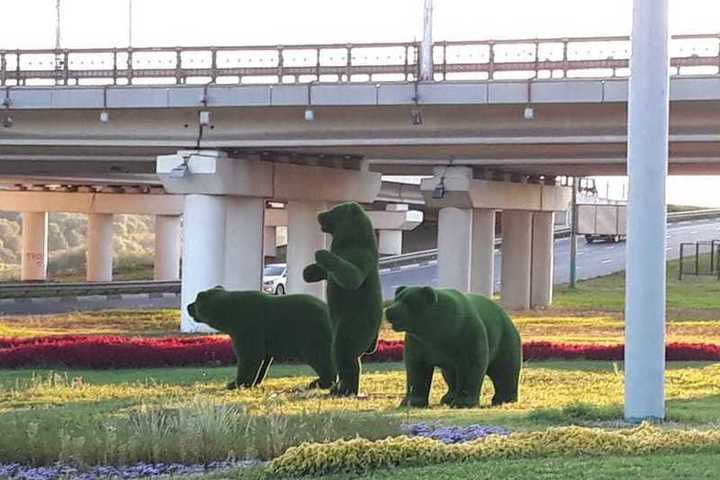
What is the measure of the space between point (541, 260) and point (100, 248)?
2979 cm

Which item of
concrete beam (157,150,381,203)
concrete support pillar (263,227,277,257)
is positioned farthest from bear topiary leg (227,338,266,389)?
concrete support pillar (263,227,277,257)

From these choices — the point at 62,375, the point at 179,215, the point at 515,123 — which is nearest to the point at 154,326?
the point at 515,123

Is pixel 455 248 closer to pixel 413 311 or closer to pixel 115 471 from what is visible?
pixel 413 311

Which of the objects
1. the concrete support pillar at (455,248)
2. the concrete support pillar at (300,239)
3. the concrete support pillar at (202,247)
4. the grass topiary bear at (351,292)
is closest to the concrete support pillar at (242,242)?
the concrete support pillar at (202,247)

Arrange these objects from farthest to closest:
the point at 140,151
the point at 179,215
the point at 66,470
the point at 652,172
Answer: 1. the point at 179,215
2. the point at 140,151
3. the point at 652,172
4. the point at 66,470

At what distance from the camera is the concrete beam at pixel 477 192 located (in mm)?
38531

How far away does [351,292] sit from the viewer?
1662cm

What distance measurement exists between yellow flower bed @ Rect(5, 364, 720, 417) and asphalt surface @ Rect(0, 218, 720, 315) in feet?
87.4

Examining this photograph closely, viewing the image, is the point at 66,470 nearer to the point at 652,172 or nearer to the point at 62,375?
the point at 652,172

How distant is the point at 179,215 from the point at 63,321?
30224mm

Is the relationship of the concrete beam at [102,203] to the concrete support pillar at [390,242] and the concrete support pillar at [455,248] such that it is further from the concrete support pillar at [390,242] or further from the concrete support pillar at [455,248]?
the concrete support pillar at [455,248]

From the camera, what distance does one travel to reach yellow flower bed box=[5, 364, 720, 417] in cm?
1561

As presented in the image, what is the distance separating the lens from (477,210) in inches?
1625

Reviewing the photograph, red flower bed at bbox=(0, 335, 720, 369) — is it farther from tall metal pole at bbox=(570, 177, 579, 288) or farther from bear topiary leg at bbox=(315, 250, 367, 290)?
tall metal pole at bbox=(570, 177, 579, 288)
